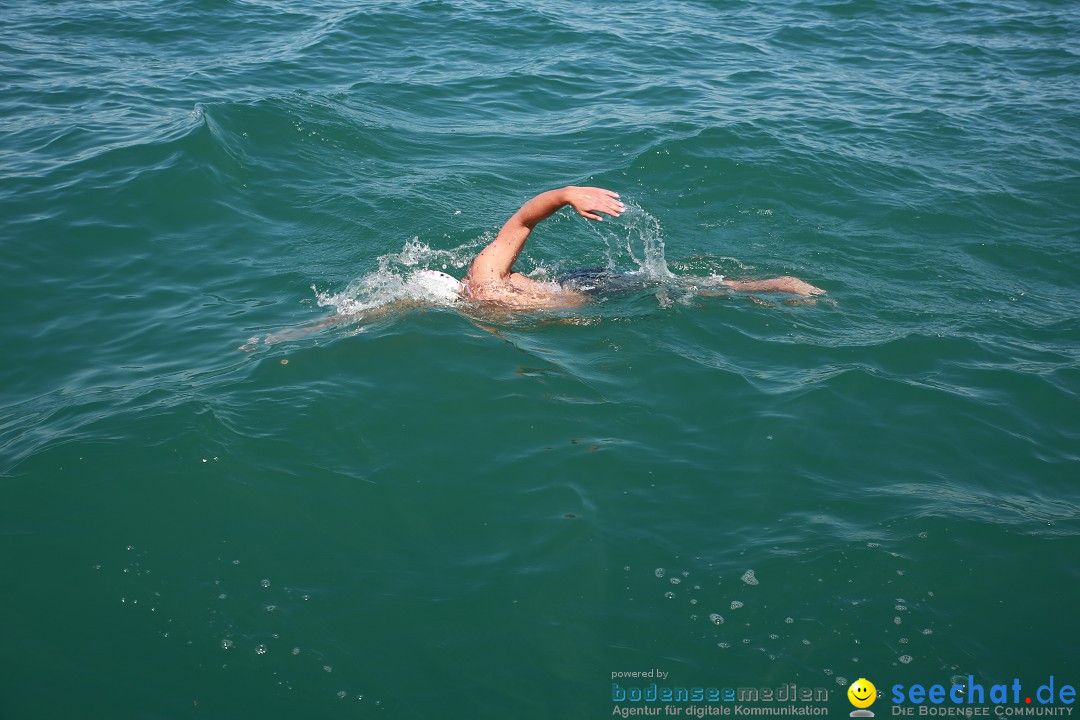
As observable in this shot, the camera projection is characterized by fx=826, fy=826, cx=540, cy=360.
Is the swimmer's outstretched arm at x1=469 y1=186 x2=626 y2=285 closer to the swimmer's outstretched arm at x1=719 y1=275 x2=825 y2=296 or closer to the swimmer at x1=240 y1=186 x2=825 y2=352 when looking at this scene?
the swimmer at x1=240 y1=186 x2=825 y2=352

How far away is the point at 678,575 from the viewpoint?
201 inches

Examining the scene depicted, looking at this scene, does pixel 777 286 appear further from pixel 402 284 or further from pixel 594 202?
pixel 402 284

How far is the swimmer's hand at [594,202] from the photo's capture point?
6340 mm

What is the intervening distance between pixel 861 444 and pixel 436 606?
3.44m

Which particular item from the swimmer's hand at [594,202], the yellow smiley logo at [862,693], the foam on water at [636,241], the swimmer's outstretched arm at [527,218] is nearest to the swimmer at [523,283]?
the swimmer's outstretched arm at [527,218]

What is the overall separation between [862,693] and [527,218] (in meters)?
4.46

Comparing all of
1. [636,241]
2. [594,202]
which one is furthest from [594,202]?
[636,241]

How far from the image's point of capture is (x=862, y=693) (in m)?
4.45

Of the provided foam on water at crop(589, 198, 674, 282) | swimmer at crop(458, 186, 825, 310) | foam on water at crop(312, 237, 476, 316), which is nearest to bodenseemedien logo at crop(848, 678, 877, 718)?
swimmer at crop(458, 186, 825, 310)

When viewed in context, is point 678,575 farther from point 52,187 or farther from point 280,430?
point 52,187

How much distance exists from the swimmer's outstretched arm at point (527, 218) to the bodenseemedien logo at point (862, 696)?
3.59m

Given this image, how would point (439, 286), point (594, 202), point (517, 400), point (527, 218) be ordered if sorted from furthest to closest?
1. point (439, 286)
2. point (527, 218)
3. point (517, 400)
4. point (594, 202)

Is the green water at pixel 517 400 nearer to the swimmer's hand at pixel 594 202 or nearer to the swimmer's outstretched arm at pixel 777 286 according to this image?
the swimmer's outstretched arm at pixel 777 286

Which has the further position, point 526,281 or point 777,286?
point 777,286
